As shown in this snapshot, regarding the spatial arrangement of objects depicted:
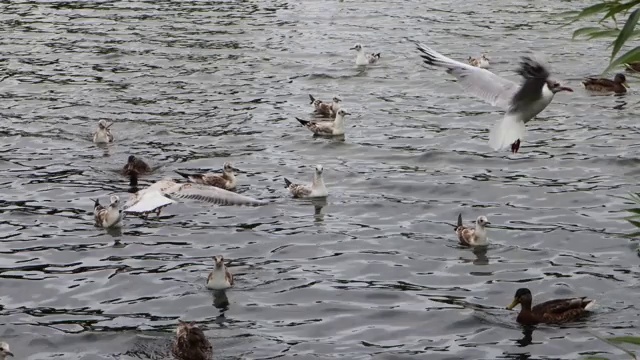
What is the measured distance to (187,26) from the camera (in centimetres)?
3278

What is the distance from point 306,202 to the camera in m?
18.2

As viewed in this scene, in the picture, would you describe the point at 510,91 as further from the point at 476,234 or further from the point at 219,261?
the point at 219,261

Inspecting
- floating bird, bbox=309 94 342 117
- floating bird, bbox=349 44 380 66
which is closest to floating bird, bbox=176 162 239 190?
floating bird, bbox=309 94 342 117

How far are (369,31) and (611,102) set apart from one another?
31.3 ft

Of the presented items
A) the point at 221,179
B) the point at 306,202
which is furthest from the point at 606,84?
the point at 221,179

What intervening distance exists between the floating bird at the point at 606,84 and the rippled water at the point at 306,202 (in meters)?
0.32

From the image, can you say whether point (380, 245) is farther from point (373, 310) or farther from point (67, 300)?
point (67, 300)

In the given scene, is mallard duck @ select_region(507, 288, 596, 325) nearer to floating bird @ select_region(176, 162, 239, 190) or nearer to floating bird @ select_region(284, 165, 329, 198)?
floating bird @ select_region(284, 165, 329, 198)

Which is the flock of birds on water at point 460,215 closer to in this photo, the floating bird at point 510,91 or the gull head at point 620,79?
Answer: the floating bird at point 510,91

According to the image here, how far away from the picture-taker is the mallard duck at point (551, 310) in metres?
13.5

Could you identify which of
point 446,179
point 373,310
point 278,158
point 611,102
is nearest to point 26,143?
point 278,158

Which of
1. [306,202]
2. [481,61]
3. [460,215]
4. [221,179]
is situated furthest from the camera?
[481,61]

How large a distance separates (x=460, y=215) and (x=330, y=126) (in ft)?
21.3

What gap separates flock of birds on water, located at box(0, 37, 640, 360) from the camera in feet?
41.3
